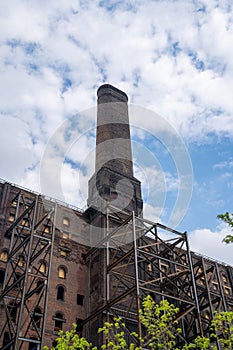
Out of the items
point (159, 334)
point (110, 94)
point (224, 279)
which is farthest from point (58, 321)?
point (110, 94)

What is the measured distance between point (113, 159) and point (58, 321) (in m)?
15.6

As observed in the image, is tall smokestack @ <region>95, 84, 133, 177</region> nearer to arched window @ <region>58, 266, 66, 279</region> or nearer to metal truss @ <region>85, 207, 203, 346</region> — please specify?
metal truss @ <region>85, 207, 203, 346</region>

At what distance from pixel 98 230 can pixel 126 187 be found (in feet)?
17.2

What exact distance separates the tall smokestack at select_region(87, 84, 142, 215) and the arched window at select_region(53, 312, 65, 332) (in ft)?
29.3

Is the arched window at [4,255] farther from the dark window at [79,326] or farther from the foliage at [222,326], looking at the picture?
the foliage at [222,326]

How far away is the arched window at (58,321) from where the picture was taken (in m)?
28.5

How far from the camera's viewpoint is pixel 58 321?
28812mm

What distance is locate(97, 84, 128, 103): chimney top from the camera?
45128 millimetres

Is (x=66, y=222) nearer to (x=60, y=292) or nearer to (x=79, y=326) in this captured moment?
(x=60, y=292)

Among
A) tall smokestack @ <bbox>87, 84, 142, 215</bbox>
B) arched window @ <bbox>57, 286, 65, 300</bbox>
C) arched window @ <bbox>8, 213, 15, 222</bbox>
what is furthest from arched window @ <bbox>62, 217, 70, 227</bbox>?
arched window @ <bbox>57, 286, 65, 300</bbox>

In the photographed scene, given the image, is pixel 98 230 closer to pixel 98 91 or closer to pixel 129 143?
pixel 129 143

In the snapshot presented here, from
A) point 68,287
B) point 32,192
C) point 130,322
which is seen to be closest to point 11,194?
point 32,192

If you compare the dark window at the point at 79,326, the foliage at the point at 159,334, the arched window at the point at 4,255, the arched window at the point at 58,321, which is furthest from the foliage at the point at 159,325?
the arched window at the point at 4,255

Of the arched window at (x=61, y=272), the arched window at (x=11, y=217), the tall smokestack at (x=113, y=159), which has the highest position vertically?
the tall smokestack at (x=113, y=159)
